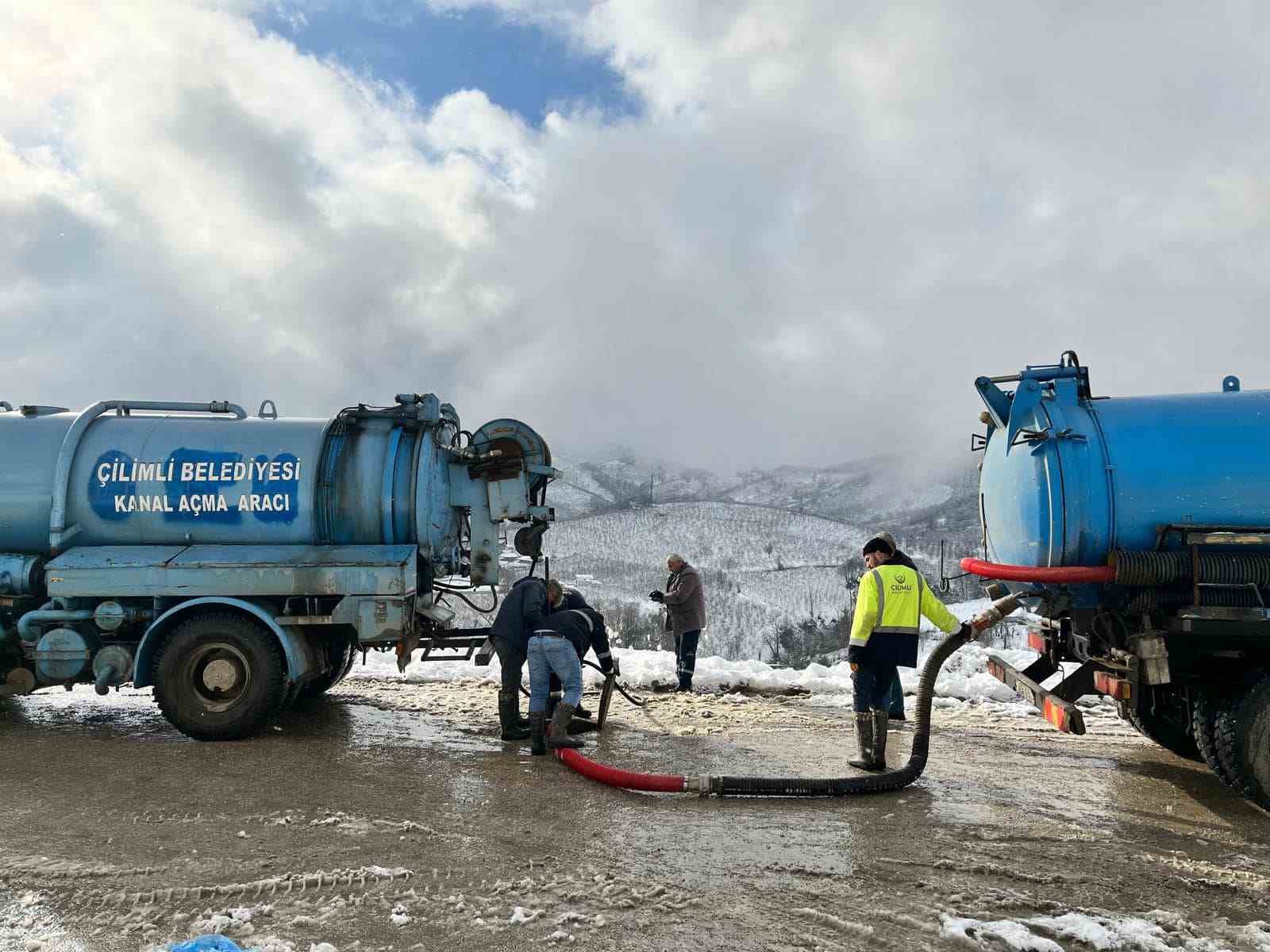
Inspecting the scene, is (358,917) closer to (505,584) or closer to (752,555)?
(505,584)

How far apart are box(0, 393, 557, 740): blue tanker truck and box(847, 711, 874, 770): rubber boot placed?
343 centimetres

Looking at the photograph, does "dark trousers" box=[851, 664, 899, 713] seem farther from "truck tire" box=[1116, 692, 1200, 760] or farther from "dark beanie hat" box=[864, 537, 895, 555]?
"truck tire" box=[1116, 692, 1200, 760]

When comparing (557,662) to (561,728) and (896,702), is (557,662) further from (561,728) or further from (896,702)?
(896,702)

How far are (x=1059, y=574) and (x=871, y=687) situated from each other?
1571mm

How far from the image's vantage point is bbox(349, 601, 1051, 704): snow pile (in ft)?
29.4

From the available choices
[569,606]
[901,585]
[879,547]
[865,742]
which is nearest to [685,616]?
[569,606]

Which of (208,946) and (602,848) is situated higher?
(208,946)

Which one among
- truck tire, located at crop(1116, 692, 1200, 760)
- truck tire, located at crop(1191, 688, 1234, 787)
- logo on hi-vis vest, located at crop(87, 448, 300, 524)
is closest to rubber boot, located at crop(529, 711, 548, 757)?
logo on hi-vis vest, located at crop(87, 448, 300, 524)

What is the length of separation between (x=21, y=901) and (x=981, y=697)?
8.22 meters

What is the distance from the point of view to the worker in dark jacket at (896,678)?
21.3 feet

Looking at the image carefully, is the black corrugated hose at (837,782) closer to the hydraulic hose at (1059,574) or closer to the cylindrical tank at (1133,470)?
the hydraulic hose at (1059,574)

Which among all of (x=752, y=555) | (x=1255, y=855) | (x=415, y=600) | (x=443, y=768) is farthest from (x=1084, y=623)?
(x=752, y=555)

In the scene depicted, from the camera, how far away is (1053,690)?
6312mm

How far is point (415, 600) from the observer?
7461 mm
